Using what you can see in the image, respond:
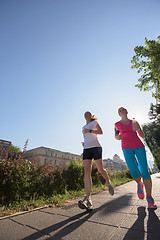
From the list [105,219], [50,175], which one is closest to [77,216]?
[105,219]

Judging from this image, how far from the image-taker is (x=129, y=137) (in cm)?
265

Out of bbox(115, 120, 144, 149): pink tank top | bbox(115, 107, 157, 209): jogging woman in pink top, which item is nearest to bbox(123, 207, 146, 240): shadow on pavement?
bbox(115, 107, 157, 209): jogging woman in pink top

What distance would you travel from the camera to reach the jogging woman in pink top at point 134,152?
7.84ft

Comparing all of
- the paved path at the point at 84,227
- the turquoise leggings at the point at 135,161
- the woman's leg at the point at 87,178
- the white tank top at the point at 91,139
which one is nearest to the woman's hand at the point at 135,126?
the turquoise leggings at the point at 135,161

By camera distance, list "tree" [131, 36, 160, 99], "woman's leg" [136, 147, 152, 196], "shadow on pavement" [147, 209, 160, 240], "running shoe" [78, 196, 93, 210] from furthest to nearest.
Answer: "tree" [131, 36, 160, 99] → "woman's leg" [136, 147, 152, 196] → "running shoe" [78, 196, 93, 210] → "shadow on pavement" [147, 209, 160, 240]

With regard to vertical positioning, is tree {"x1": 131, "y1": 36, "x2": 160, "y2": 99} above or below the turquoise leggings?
above

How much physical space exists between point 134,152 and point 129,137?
313 millimetres

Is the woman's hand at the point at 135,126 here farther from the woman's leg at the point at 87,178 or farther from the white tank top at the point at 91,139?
the woman's leg at the point at 87,178

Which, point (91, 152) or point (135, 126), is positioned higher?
point (135, 126)

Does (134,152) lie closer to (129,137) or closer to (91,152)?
(129,137)

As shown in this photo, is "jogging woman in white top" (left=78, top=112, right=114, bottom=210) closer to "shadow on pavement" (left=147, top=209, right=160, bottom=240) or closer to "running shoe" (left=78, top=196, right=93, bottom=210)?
"running shoe" (left=78, top=196, right=93, bottom=210)

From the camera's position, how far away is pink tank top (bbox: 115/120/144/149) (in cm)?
254

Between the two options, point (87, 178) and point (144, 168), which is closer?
point (144, 168)

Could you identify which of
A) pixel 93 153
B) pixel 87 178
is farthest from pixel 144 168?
pixel 87 178
